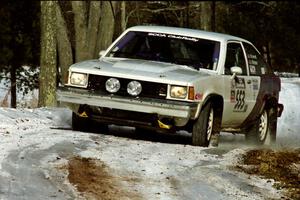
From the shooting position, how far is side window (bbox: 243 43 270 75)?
433 inches

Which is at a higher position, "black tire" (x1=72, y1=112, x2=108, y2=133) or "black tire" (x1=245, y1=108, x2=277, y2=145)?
"black tire" (x1=72, y1=112, x2=108, y2=133)

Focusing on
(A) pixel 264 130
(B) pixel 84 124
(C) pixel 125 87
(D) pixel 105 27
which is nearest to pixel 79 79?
(C) pixel 125 87

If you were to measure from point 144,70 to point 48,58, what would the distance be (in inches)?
244

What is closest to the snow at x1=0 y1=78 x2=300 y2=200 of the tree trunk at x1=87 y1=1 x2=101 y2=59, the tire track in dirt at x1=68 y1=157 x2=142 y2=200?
the tire track in dirt at x1=68 y1=157 x2=142 y2=200

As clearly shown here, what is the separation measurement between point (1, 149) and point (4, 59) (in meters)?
19.0

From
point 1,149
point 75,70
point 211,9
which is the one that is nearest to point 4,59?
point 211,9

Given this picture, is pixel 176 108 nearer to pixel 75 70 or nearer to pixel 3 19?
pixel 75 70

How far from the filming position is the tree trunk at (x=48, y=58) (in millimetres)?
14625

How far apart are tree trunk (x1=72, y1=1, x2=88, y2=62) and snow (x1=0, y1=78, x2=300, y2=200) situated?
8.12 metres

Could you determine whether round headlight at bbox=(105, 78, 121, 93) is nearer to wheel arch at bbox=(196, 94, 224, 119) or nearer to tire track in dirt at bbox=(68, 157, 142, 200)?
wheel arch at bbox=(196, 94, 224, 119)

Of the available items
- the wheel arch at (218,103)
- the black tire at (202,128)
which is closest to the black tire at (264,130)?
the wheel arch at (218,103)

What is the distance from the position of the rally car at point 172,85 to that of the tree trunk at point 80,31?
25.2 ft

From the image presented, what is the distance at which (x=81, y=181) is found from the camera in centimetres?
620

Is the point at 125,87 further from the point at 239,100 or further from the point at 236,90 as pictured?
the point at 239,100
